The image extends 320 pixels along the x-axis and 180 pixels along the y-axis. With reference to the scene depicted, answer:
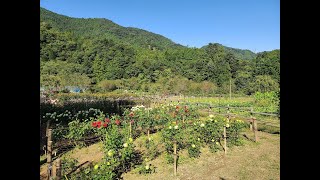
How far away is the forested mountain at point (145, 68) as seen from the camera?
38938 millimetres

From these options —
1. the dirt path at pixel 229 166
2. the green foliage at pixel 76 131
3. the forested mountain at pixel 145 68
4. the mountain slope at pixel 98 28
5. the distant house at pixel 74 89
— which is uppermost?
the mountain slope at pixel 98 28

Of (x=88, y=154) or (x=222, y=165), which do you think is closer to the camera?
(x=222, y=165)

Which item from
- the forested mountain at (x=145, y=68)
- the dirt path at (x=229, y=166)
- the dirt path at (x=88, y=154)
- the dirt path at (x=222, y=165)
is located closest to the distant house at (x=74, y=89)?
the forested mountain at (x=145, y=68)

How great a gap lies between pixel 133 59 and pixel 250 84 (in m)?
24.6

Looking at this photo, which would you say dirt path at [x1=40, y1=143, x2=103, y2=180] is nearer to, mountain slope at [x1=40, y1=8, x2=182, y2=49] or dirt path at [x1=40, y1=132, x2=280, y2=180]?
dirt path at [x1=40, y1=132, x2=280, y2=180]

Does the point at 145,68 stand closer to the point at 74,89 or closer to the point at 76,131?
the point at 74,89

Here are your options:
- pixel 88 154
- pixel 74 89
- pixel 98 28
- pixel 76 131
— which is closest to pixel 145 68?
pixel 74 89

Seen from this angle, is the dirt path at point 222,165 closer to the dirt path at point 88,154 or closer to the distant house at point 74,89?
the dirt path at point 88,154

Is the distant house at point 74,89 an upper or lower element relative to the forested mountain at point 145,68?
lower

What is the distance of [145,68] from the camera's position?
49.8m
